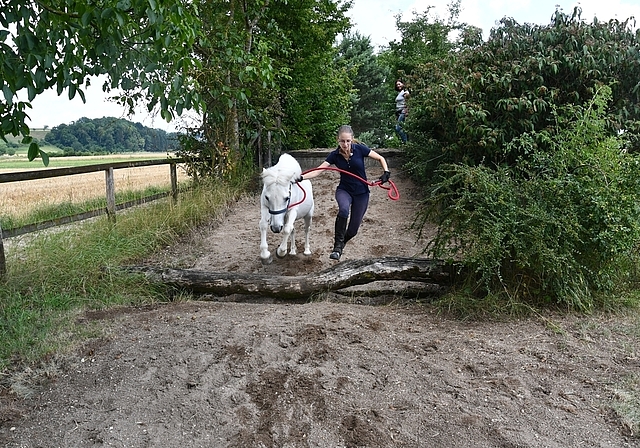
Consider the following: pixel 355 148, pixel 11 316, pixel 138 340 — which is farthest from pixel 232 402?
pixel 355 148

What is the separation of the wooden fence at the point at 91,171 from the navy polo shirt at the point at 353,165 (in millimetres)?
3678

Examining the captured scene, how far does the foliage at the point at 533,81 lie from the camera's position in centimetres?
834

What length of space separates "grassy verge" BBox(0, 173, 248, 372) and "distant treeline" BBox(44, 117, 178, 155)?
1644 millimetres

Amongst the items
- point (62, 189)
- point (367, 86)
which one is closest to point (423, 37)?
point (367, 86)

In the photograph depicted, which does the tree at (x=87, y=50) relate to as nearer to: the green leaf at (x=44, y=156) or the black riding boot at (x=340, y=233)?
the green leaf at (x=44, y=156)

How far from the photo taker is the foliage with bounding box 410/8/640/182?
328 inches

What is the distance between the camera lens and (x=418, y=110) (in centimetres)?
1088

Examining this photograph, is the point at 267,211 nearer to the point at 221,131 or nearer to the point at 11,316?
the point at 11,316

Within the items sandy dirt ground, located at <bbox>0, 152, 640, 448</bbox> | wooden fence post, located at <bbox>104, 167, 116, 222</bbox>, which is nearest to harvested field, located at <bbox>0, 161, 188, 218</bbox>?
wooden fence post, located at <bbox>104, 167, 116, 222</bbox>

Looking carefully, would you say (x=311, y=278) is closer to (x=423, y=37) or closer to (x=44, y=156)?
(x=44, y=156)

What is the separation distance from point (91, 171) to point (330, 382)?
5.87 meters

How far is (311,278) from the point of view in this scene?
6148 mm

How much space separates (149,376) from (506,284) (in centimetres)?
345

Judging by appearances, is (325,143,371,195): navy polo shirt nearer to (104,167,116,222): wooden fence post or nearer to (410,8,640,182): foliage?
(410,8,640,182): foliage
